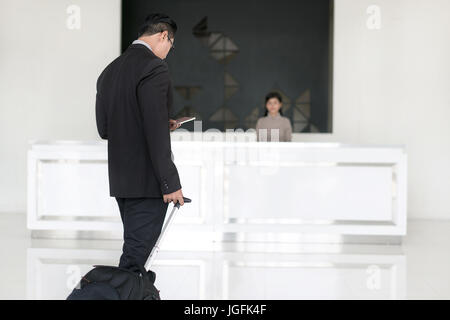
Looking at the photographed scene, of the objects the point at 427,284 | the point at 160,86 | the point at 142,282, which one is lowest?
the point at 427,284

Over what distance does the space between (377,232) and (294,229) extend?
711 millimetres

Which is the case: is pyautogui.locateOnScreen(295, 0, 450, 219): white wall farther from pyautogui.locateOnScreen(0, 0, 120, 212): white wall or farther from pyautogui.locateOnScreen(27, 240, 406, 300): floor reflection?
pyautogui.locateOnScreen(0, 0, 120, 212): white wall

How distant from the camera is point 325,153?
4.70 metres

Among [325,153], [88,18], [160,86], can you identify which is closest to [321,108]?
[325,153]

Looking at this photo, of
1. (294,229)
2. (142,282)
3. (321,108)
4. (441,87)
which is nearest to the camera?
(142,282)

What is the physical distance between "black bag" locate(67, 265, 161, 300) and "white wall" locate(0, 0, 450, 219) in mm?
4764

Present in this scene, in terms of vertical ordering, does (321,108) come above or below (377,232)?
above

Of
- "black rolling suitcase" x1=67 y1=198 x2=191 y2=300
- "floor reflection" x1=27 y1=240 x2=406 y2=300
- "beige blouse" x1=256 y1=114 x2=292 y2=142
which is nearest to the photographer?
"black rolling suitcase" x1=67 y1=198 x2=191 y2=300

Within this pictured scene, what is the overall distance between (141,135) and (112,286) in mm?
649

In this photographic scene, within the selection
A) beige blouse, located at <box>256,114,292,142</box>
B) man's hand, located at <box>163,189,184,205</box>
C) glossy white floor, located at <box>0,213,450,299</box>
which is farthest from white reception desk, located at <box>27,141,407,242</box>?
man's hand, located at <box>163,189,184,205</box>

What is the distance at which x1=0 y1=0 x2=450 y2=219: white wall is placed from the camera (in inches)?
263

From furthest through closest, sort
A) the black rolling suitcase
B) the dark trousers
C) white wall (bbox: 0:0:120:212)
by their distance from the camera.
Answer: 1. white wall (bbox: 0:0:120:212)
2. the dark trousers
3. the black rolling suitcase
